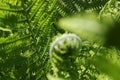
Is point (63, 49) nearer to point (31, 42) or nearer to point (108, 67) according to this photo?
point (108, 67)

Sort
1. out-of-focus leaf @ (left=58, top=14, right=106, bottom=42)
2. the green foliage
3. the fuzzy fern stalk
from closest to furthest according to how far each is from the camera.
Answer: out-of-focus leaf @ (left=58, top=14, right=106, bottom=42) < the fuzzy fern stalk < the green foliage

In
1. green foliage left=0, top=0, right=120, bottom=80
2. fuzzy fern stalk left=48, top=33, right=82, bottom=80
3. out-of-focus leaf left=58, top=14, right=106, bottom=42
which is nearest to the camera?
out-of-focus leaf left=58, top=14, right=106, bottom=42

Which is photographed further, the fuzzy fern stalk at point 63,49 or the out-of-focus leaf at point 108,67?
the fuzzy fern stalk at point 63,49

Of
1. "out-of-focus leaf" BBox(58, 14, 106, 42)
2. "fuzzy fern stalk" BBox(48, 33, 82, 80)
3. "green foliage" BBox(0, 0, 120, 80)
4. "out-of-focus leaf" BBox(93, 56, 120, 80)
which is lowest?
"green foliage" BBox(0, 0, 120, 80)

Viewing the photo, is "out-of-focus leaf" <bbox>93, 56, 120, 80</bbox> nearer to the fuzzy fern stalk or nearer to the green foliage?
the fuzzy fern stalk

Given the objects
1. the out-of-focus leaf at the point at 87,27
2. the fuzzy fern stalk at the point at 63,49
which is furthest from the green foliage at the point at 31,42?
the out-of-focus leaf at the point at 87,27

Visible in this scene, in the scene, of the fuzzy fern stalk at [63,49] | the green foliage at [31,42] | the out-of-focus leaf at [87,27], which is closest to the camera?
the out-of-focus leaf at [87,27]

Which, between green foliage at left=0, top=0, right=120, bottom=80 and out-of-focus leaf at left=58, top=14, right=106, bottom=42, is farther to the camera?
green foliage at left=0, top=0, right=120, bottom=80

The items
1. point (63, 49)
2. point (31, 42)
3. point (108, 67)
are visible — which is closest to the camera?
point (108, 67)

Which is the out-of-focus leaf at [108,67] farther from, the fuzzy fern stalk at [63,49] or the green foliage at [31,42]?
the green foliage at [31,42]

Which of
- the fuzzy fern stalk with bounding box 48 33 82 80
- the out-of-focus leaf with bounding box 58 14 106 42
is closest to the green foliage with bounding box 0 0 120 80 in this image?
the fuzzy fern stalk with bounding box 48 33 82 80

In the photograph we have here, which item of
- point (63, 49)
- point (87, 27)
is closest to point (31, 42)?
point (63, 49)

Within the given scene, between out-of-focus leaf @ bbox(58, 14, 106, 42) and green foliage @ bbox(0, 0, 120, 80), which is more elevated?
out-of-focus leaf @ bbox(58, 14, 106, 42)
